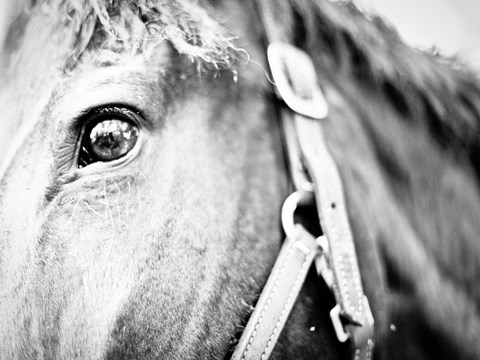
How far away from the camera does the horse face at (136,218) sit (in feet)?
2.50

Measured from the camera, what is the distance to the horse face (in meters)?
0.76

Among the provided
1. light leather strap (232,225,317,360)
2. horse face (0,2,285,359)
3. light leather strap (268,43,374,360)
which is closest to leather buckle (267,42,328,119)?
light leather strap (268,43,374,360)

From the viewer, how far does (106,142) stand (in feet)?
2.73

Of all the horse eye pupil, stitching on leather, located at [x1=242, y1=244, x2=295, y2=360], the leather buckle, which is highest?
the leather buckle

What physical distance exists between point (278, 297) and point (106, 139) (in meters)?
0.43

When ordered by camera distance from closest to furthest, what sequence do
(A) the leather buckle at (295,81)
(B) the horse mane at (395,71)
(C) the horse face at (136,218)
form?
(C) the horse face at (136,218)
(A) the leather buckle at (295,81)
(B) the horse mane at (395,71)

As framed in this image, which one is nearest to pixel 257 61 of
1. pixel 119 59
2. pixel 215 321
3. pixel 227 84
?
pixel 227 84

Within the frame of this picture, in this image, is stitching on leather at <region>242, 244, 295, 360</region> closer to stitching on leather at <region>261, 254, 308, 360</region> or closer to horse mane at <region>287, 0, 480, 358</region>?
stitching on leather at <region>261, 254, 308, 360</region>

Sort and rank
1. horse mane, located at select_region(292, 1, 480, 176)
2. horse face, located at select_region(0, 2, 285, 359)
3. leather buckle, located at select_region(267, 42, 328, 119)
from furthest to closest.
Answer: horse mane, located at select_region(292, 1, 480, 176) → leather buckle, located at select_region(267, 42, 328, 119) → horse face, located at select_region(0, 2, 285, 359)

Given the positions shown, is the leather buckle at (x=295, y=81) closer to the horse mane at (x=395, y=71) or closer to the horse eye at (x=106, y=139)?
the horse mane at (x=395, y=71)

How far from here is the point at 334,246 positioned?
2.77ft

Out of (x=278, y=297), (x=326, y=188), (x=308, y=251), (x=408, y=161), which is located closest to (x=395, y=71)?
(x=408, y=161)

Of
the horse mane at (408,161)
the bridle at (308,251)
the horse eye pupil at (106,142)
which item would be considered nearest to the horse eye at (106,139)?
the horse eye pupil at (106,142)

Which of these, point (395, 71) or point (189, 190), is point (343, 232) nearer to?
point (189, 190)
